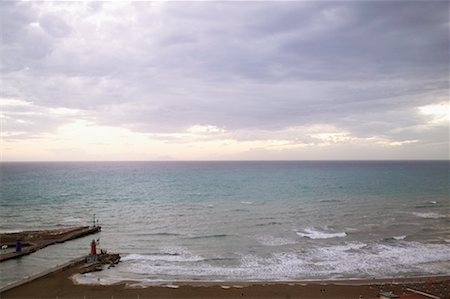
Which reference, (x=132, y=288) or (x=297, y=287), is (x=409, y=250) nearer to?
(x=297, y=287)

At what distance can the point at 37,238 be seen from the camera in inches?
1660

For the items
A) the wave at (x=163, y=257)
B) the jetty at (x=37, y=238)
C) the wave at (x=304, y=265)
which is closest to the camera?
the wave at (x=304, y=265)

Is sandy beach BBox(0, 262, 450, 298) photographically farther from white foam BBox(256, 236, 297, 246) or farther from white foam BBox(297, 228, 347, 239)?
white foam BBox(297, 228, 347, 239)

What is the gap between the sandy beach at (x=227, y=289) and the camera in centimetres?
2555

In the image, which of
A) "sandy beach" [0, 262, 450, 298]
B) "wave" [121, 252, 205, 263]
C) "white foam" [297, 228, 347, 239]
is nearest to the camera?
"sandy beach" [0, 262, 450, 298]

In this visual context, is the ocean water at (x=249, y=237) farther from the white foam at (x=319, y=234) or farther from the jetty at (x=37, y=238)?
the jetty at (x=37, y=238)

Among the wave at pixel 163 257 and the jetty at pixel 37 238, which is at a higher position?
the jetty at pixel 37 238

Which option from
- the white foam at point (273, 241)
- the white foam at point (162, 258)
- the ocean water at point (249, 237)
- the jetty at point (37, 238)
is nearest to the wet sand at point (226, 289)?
the ocean water at point (249, 237)

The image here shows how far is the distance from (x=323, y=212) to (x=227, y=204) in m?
17.5

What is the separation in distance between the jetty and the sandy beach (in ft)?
30.4

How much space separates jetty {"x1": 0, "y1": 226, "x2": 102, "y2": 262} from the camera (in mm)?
36612

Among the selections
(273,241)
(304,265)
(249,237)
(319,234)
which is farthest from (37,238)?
(319,234)

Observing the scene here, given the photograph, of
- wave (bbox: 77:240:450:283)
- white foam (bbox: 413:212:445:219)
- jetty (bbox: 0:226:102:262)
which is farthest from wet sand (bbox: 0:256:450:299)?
white foam (bbox: 413:212:445:219)

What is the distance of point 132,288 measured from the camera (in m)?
27.0
